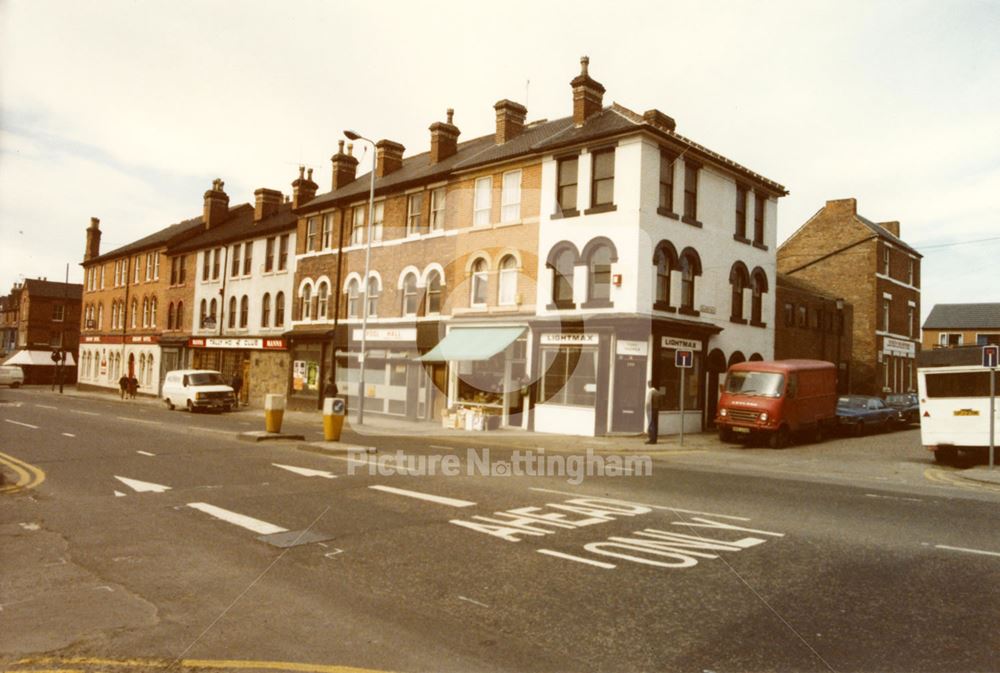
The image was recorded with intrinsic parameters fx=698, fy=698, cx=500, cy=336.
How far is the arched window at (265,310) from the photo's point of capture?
3888 centimetres

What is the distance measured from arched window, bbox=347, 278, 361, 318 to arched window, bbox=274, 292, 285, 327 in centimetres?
630

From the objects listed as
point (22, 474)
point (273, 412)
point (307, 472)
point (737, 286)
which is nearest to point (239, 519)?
point (307, 472)

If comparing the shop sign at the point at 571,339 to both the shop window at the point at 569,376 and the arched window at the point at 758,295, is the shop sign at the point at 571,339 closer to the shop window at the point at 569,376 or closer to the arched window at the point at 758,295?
the shop window at the point at 569,376

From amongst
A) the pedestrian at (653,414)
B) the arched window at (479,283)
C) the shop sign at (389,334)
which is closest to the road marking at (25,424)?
the shop sign at (389,334)

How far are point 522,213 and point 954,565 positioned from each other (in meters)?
20.8

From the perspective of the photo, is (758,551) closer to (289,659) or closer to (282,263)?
(289,659)

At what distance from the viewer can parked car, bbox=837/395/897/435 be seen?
2595cm

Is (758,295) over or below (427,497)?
over

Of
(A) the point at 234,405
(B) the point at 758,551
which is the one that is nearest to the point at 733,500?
(B) the point at 758,551

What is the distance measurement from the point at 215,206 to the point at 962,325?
71.3 meters

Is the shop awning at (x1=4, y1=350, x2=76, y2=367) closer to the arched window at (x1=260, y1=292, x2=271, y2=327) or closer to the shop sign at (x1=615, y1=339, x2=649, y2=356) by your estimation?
the arched window at (x1=260, y1=292, x2=271, y2=327)

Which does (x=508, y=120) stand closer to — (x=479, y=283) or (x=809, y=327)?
(x=479, y=283)

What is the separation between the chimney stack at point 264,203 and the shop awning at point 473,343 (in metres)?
21.1

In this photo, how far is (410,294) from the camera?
30.5m
